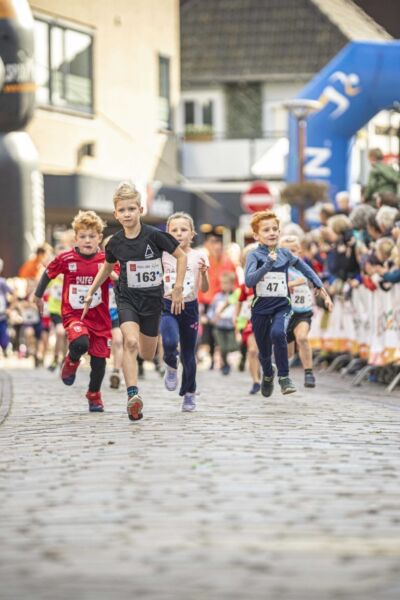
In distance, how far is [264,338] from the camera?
14.4m

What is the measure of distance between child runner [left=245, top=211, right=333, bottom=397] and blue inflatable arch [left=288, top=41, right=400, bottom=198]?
505 inches

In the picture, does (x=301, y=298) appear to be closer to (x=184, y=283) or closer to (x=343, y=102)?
(x=184, y=283)

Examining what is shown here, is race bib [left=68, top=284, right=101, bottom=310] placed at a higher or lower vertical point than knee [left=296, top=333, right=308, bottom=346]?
higher

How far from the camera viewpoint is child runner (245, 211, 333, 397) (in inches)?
553

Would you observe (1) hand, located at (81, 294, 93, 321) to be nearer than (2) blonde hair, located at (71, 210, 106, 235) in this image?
Yes

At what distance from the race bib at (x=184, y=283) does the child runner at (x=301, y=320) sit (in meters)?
2.30

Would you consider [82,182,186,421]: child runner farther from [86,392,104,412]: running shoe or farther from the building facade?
the building facade

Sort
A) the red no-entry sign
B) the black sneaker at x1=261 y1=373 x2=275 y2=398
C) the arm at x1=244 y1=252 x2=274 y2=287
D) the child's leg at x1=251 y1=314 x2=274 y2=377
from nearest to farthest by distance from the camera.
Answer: the arm at x1=244 y1=252 x2=274 y2=287, the child's leg at x1=251 y1=314 x2=274 y2=377, the black sneaker at x1=261 y1=373 x2=275 y2=398, the red no-entry sign

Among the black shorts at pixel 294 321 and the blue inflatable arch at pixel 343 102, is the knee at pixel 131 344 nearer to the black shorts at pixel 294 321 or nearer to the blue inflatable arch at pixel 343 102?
Answer: the black shorts at pixel 294 321

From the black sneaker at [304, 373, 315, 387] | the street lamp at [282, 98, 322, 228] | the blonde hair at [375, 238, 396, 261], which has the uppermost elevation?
the street lamp at [282, 98, 322, 228]

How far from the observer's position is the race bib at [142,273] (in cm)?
1238

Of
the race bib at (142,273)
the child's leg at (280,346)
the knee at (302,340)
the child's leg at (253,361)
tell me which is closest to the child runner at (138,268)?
the race bib at (142,273)

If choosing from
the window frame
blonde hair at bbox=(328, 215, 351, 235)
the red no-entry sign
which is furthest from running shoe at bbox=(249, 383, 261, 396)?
the window frame

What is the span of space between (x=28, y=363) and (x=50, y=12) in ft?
41.5
